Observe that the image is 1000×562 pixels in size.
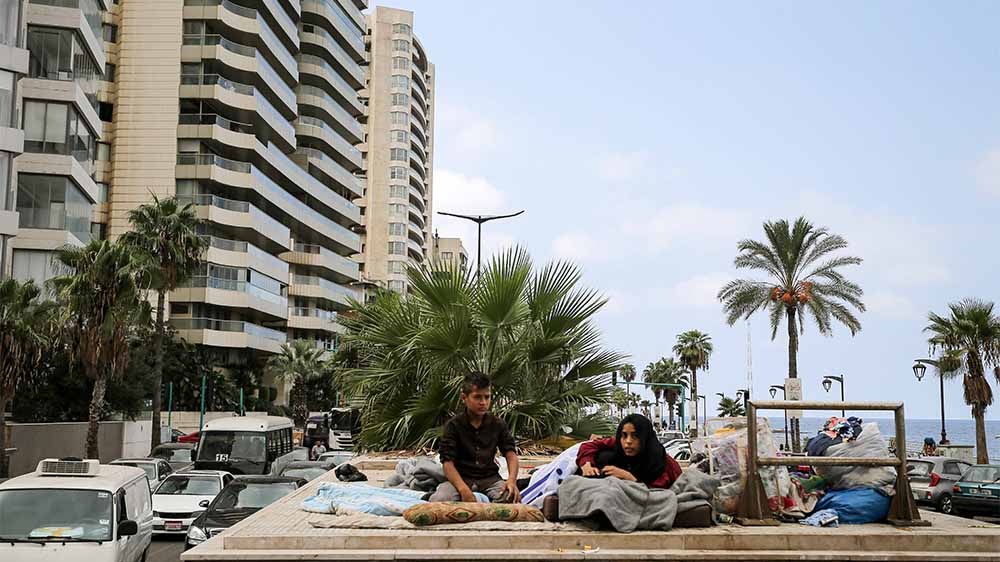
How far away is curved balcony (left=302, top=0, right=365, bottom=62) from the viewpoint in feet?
295

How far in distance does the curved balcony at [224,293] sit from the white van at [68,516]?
5644 centimetres

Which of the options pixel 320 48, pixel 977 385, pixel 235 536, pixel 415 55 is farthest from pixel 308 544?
pixel 415 55

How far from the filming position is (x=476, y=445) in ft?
28.0

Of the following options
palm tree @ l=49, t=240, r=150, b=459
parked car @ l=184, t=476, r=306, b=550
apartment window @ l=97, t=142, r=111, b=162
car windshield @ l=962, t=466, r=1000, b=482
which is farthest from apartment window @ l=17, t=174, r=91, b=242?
car windshield @ l=962, t=466, r=1000, b=482

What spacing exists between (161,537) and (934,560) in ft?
58.0

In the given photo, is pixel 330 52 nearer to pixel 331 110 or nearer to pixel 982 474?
pixel 331 110

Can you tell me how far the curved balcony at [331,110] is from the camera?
295 ft

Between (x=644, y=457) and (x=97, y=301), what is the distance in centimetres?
3355

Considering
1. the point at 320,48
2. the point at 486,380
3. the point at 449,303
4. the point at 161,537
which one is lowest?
the point at 161,537

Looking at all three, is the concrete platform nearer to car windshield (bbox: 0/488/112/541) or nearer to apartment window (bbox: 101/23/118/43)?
car windshield (bbox: 0/488/112/541)

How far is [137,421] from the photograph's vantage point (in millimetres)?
53625

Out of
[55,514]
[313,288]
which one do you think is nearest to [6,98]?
[55,514]

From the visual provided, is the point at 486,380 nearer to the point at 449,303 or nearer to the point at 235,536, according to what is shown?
the point at 235,536

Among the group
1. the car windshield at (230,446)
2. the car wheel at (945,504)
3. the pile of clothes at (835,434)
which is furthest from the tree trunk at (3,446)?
the pile of clothes at (835,434)
